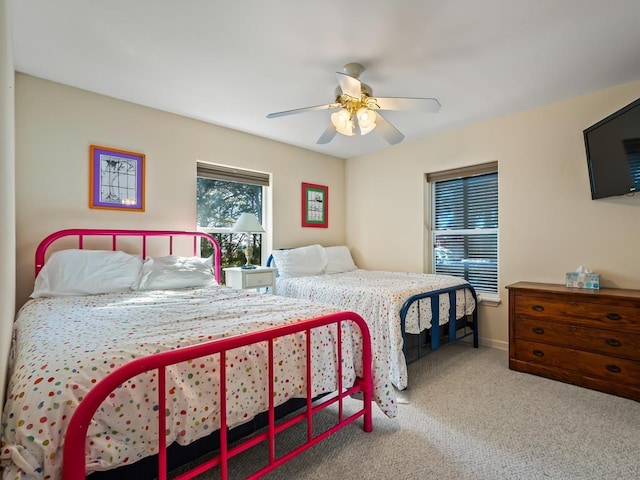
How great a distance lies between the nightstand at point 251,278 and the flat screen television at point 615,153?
114 inches

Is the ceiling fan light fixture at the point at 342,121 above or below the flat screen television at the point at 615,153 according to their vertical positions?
above

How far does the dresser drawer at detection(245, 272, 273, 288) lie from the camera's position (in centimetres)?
312

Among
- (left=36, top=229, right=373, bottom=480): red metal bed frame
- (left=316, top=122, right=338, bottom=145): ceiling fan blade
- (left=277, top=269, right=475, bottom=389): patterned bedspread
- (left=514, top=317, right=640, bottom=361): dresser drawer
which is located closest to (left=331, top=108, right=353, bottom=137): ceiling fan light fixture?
(left=316, top=122, right=338, bottom=145): ceiling fan blade

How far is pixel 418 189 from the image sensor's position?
3852 millimetres

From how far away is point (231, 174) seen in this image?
3549 millimetres

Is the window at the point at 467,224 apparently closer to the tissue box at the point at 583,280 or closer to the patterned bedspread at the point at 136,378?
the tissue box at the point at 583,280

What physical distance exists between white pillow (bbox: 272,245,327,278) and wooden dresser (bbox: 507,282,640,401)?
1.97m

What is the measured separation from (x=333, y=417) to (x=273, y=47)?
234 centimetres

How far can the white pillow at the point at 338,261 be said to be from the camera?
12.8 ft

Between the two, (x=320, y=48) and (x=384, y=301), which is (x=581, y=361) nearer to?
(x=384, y=301)

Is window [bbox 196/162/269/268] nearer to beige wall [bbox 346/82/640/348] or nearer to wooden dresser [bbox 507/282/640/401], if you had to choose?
beige wall [bbox 346/82/640/348]

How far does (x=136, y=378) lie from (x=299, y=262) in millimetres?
2625

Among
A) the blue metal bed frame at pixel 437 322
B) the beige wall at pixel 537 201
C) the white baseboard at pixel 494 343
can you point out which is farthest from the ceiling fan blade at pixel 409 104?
the white baseboard at pixel 494 343

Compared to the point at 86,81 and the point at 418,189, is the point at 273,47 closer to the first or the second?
the point at 86,81
